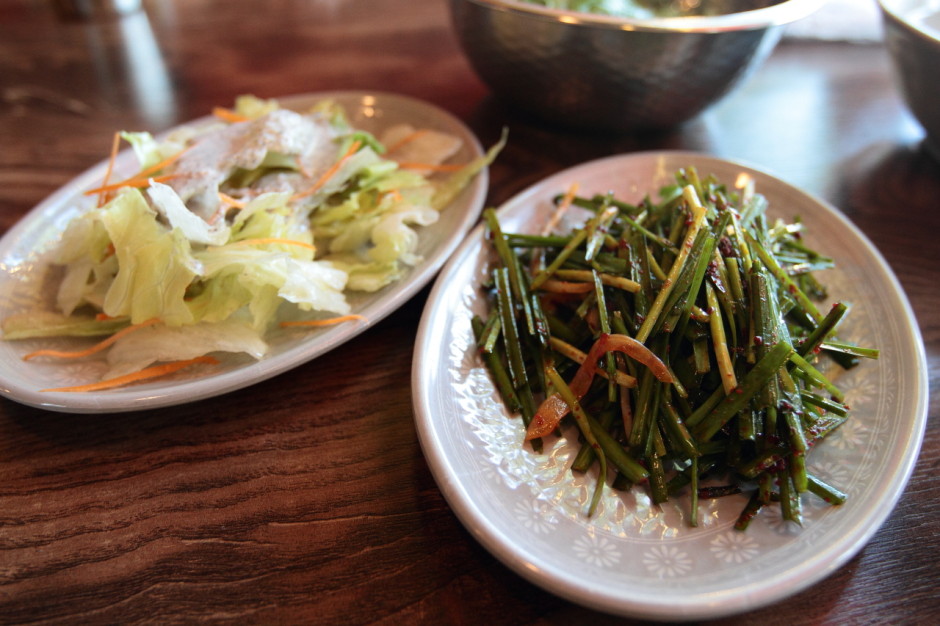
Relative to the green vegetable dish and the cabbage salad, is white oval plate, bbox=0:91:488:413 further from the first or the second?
the green vegetable dish

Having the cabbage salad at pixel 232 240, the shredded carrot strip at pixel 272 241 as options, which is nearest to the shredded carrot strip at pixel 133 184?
the cabbage salad at pixel 232 240

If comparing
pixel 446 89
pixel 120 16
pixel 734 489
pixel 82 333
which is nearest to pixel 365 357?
pixel 82 333

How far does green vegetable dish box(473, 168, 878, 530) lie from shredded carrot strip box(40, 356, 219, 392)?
65 centimetres

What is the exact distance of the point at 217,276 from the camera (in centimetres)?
137

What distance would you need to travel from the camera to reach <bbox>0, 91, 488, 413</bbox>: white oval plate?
3.87 ft

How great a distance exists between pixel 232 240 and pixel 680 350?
1.10m

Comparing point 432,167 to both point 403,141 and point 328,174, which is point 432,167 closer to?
point 403,141

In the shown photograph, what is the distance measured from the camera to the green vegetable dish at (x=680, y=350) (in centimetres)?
107

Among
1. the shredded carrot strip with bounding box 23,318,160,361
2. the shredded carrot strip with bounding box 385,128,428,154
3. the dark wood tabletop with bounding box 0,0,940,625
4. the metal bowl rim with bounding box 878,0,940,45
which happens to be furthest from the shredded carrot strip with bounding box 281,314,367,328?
the metal bowl rim with bounding box 878,0,940,45

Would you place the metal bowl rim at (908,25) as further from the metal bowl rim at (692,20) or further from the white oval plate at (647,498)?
the white oval plate at (647,498)

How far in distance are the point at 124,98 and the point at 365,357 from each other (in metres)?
1.92

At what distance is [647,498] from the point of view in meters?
1.08

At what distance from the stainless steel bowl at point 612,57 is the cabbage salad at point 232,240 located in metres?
0.42

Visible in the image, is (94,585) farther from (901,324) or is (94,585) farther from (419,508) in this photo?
(901,324)
